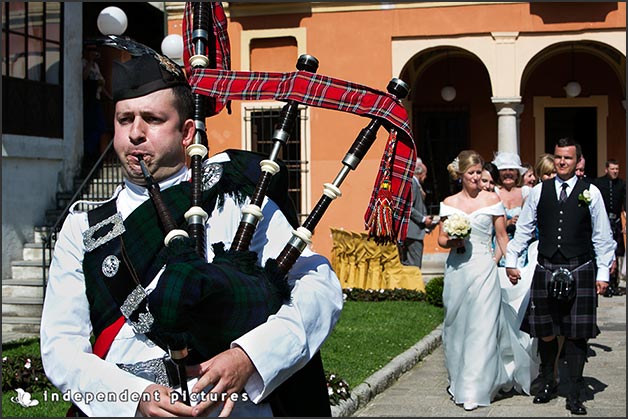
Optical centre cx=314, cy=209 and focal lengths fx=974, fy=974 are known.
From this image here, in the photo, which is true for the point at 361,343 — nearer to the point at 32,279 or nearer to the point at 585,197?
the point at 585,197

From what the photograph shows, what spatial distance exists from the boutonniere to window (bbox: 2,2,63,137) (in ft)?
28.7

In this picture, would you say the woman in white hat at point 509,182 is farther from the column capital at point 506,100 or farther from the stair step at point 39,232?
the stair step at point 39,232

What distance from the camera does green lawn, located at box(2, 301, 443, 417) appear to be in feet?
23.4

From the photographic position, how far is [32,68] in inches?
584

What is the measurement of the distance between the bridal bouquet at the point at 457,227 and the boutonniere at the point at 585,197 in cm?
95

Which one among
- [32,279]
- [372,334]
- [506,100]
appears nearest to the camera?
[372,334]

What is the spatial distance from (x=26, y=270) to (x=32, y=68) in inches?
125

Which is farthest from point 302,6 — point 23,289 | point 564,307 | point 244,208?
point 244,208

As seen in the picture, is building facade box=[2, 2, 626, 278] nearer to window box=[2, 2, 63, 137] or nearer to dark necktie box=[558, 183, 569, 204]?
window box=[2, 2, 63, 137]

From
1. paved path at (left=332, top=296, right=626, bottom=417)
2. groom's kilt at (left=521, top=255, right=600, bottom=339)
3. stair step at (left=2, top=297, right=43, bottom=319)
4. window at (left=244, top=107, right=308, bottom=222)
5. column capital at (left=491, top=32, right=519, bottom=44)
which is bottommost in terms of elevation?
paved path at (left=332, top=296, right=626, bottom=417)

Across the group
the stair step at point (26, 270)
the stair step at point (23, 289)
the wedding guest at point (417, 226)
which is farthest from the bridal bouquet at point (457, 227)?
the stair step at point (26, 270)

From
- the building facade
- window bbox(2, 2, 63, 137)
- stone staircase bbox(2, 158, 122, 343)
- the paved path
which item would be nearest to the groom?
the paved path

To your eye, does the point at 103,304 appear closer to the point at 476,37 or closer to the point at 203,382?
the point at 203,382

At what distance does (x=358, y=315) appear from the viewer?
12461mm
